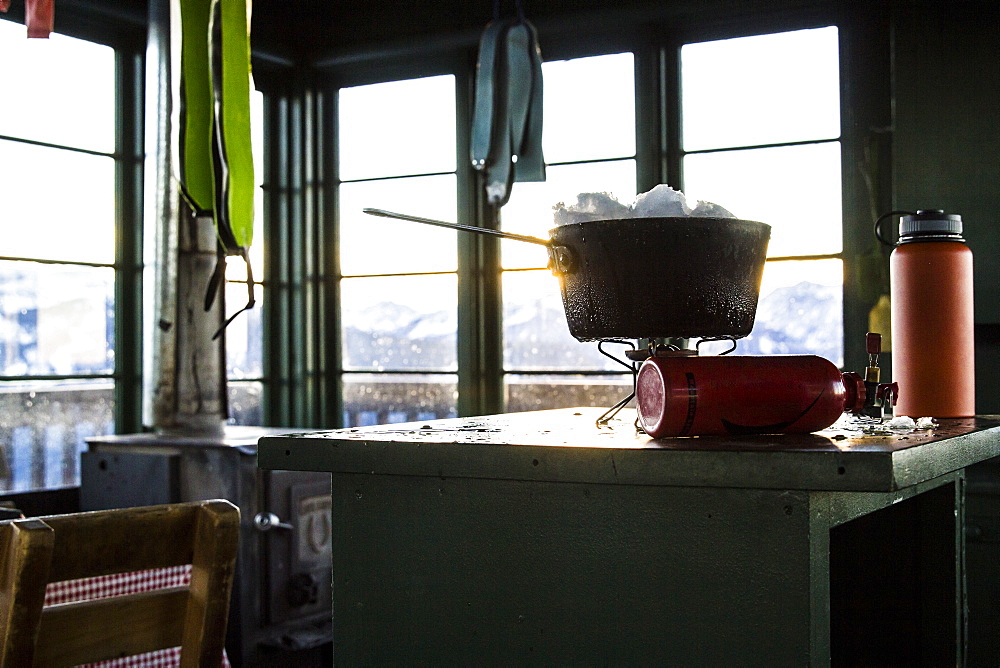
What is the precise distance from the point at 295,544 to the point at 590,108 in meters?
1.82

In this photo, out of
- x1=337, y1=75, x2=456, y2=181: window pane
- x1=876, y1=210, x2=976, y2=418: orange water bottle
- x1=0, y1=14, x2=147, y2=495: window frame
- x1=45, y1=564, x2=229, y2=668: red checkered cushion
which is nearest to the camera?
x1=876, y1=210, x2=976, y2=418: orange water bottle

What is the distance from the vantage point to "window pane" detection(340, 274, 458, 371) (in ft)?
13.1

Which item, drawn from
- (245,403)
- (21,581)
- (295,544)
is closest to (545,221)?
(245,403)

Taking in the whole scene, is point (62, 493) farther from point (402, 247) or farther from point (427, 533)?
point (427, 533)

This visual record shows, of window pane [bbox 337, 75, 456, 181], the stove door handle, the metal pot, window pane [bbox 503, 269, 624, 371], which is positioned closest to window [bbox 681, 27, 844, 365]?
window pane [bbox 503, 269, 624, 371]

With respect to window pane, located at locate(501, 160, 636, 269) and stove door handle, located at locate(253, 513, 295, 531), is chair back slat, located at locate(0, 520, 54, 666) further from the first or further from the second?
window pane, located at locate(501, 160, 636, 269)

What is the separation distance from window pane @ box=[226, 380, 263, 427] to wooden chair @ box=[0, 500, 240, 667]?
2.81 m

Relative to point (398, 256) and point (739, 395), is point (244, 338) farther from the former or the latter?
point (739, 395)

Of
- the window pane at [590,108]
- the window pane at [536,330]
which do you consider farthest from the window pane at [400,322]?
the window pane at [590,108]

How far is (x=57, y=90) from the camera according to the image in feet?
11.2

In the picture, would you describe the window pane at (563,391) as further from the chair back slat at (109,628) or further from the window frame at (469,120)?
the chair back slat at (109,628)

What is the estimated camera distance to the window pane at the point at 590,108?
12.2ft

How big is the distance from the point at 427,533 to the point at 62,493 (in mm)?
2464

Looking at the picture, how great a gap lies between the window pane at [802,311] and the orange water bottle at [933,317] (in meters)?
1.91
